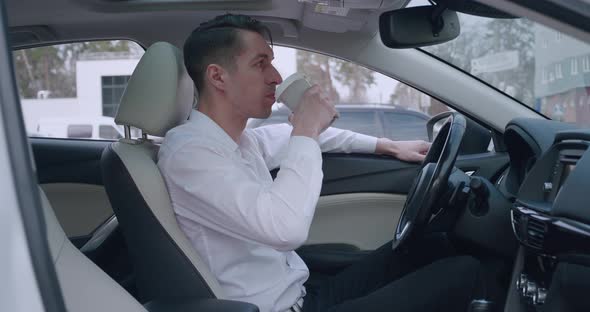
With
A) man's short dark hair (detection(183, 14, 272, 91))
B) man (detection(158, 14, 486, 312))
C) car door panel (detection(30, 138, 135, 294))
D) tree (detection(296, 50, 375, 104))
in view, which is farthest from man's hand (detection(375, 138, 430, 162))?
car door panel (detection(30, 138, 135, 294))

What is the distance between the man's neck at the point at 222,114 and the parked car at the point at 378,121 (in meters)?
0.78

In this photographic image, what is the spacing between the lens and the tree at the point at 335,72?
281 centimetres

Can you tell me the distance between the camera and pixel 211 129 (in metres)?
1.89

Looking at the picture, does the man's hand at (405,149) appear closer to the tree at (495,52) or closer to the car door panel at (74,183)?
the tree at (495,52)

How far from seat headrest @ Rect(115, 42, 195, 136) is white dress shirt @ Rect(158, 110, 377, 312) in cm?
7

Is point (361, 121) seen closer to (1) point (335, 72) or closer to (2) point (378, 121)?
(2) point (378, 121)

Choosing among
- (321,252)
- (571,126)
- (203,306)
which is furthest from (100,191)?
(571,126)

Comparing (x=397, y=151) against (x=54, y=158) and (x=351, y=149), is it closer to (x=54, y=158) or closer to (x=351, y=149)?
(x=351, y=149)

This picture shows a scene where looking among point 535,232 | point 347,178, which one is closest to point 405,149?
point 347,178

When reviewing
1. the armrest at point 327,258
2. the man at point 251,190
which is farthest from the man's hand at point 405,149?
the man at point 251,190

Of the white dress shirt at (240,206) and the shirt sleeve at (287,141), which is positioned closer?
the white dress shirt at (240,206)

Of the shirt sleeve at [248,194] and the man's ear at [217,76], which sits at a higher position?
the man's ear at [217,76]

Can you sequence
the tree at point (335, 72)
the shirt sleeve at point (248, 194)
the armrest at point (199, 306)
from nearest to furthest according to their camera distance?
the armrest at point (199, 306) → the shirt sleeve at point (248, 194) → the tree at point (335, 72)

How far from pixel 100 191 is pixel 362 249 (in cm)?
121
